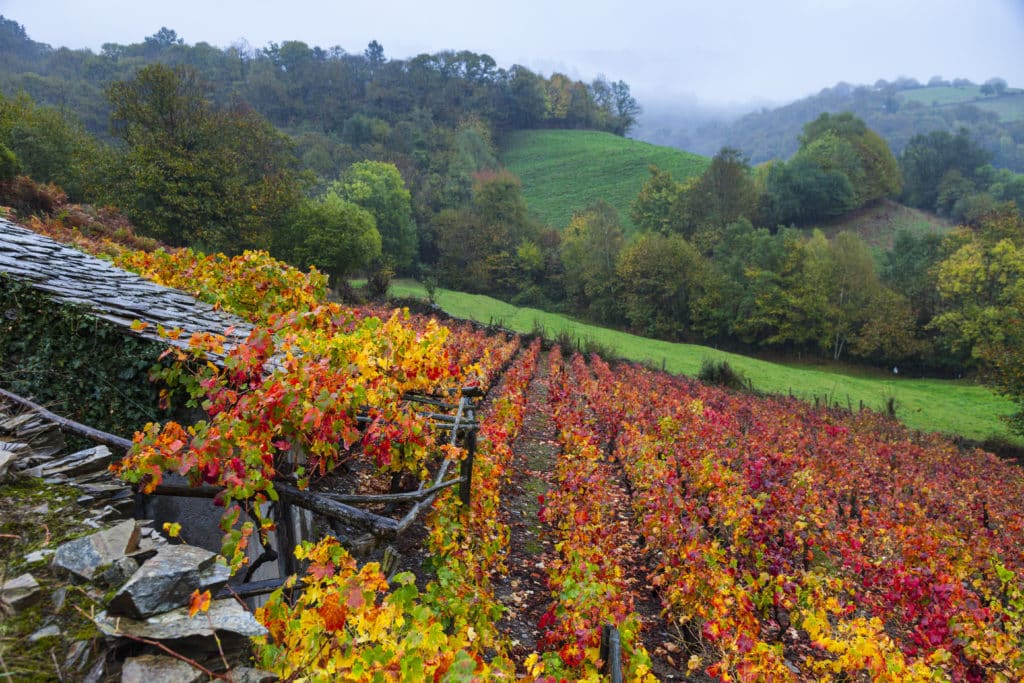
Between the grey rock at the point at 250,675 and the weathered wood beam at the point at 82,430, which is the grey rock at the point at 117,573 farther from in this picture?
the weathered wood beam at the point at 82,430

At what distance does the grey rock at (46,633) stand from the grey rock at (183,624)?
0.45 ft

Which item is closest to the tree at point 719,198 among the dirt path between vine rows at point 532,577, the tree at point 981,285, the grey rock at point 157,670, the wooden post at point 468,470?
the tree at point 981,285

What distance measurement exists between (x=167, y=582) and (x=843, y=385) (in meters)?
34.0

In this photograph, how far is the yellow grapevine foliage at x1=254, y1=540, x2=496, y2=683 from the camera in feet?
7.19

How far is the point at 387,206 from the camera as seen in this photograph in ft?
163

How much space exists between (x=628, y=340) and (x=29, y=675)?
114ft

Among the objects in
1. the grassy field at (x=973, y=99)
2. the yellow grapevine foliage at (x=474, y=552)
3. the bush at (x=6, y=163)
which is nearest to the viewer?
the yellow grapevine foliage at (x=474, y=552)

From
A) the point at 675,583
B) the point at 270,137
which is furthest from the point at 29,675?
the point at 270,137

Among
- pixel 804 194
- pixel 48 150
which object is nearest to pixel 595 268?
pixel 804 194

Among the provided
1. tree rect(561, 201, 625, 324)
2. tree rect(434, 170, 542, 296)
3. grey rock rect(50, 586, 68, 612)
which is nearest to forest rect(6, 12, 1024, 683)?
grey rock rect(50, 586, 68, 612)

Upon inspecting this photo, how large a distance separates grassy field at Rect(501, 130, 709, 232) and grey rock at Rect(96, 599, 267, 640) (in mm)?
62381

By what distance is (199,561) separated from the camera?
2160 mm

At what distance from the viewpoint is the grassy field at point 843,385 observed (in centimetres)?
2435

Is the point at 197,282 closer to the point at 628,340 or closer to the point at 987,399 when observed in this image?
the point at 628,340
